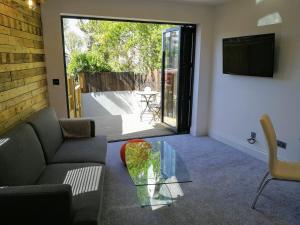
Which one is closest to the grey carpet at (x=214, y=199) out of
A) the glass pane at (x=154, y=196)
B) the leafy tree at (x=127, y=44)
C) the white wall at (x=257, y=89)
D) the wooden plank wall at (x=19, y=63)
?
the glass pane at (x=154, y=196)

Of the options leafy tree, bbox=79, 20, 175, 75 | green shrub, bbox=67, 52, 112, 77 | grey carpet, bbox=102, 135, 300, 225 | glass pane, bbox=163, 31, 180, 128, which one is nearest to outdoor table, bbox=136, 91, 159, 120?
glass pane, bbox=163, 31, 180, 128

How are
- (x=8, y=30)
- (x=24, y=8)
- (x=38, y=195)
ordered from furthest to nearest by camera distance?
(x=24, y=8)
(x=8, y=30)
(x=38, y=195)

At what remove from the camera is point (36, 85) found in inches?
116

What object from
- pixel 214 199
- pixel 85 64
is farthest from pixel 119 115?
pixel 214 199

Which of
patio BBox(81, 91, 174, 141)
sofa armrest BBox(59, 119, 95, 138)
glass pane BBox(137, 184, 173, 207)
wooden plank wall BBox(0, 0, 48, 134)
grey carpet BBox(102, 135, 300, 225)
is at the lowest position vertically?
grey carpet BBox(102, 135, 300, 225)

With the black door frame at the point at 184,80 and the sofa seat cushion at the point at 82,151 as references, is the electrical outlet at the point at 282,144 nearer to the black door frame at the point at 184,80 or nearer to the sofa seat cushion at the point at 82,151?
the black door frame at the point at 184,80

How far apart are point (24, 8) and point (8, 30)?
0.59 metres

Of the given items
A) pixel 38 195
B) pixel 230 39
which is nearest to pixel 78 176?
pixel 38 195

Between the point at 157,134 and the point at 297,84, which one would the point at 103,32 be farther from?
the point at 297,84

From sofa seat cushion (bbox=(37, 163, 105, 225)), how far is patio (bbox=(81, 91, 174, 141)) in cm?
203

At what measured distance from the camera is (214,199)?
2.37m

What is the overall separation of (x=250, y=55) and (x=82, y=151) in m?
2.57

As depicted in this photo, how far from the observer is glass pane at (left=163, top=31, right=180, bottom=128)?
14.7ft

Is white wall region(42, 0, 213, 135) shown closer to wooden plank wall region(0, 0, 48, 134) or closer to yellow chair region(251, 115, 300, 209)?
wooden plank wall region(0, 0, 48, 134)
